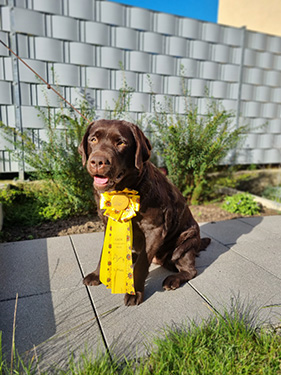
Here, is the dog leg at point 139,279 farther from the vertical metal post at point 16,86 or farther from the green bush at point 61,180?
the vertical metal post at point 16,86

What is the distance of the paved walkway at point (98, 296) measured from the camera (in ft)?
5.49

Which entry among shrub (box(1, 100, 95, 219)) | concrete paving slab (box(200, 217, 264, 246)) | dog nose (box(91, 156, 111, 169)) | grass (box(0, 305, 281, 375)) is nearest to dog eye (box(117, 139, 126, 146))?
dog nose (box(91, 156, 111, 169))

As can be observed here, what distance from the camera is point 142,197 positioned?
2.07m

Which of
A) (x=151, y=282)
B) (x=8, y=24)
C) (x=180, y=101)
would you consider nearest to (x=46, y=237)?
(x=151, y=282)

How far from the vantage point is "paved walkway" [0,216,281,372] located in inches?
65.9

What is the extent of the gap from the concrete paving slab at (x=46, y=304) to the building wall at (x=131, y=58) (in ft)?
9.03

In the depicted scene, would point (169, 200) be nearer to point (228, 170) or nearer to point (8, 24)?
point (228, 170)

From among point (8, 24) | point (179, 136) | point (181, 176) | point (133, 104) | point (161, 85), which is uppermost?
point (8, 24)

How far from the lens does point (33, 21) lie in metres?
4.53

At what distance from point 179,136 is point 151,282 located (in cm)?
285

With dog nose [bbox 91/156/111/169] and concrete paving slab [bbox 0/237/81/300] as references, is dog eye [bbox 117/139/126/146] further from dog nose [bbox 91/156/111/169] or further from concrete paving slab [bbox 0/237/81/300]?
concrete paving slab [bbox 0/237/81/300]

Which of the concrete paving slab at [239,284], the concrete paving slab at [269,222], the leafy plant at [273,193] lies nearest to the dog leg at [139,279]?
the concrete paving slab at [239,284]

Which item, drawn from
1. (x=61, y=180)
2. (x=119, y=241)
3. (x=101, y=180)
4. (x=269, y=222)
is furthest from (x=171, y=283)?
(x=269, y=222)

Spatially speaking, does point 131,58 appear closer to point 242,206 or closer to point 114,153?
point 242,206
